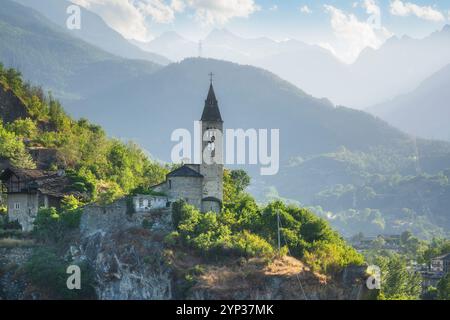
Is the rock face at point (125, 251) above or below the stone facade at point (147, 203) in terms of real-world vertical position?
below

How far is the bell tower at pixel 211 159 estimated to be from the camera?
77062mm

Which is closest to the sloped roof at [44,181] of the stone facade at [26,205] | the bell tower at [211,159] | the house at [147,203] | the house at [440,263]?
the stone facade at [26,205]

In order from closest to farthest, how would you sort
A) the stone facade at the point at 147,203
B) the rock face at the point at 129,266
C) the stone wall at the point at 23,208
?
the rock face at the point at 129,266
the stone facade at the point at 147,203
the stone wall at the point at 23,208

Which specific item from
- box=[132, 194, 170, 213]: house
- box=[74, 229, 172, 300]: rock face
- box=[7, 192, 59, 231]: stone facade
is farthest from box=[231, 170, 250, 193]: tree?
box=[74, 229, 172, 300]: rock face

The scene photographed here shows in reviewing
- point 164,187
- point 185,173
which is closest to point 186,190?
point 185,173

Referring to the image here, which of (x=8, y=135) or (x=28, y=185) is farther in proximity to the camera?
(x=8, y=135)

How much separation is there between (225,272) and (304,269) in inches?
250

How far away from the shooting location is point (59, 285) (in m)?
71.1

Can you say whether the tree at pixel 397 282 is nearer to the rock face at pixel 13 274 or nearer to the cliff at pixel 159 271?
the cliff at pixel 159 271

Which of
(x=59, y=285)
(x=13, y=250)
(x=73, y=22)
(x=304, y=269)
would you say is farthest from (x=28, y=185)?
(x=304, y=269)

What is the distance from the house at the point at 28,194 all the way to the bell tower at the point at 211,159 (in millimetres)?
13602

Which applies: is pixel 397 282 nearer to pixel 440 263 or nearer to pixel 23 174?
pixel 23 174
